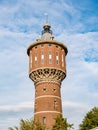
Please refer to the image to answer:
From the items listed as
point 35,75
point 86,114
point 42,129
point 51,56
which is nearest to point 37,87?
point 35,75

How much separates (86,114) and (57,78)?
731cm

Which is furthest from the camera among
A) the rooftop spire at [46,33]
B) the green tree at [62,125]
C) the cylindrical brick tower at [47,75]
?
the rooftop spire at [46,33]

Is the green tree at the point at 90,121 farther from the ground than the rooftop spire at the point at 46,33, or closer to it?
closer to it

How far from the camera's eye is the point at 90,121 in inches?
1854

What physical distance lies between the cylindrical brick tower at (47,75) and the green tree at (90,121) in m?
4.09

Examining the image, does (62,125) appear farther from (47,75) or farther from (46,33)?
(46,33)

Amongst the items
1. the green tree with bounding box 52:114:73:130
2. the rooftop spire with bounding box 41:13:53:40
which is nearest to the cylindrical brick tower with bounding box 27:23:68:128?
the rooftop spire with bounding box 41:13:53:40

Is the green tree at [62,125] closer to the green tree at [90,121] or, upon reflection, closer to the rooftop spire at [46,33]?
the green tree at [90,121]

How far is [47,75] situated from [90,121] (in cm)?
987

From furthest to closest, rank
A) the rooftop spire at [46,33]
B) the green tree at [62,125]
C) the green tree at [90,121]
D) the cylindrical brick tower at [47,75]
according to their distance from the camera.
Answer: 1. the rooftop spire at [46,33]
2. the cylindrical brick tower at [47,75]
3. the green tree at [90,121]
4. the green tree at [62,125]

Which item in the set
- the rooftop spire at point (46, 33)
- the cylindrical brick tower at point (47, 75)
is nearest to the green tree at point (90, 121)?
the cylindrical brick tower at point (47, 75)

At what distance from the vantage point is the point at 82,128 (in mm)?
47781

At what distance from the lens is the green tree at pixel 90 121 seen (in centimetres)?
4691

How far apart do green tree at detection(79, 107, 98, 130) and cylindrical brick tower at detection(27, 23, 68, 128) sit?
13.4 ft
